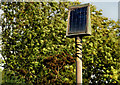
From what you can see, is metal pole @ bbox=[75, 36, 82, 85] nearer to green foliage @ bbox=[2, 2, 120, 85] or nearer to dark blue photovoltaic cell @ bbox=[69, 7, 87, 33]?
dark blue photovoltaic cell @ bbox=[69, 7, 87, 33]

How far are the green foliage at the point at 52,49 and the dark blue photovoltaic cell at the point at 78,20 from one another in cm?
514

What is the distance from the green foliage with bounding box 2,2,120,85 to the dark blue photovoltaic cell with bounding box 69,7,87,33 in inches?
202

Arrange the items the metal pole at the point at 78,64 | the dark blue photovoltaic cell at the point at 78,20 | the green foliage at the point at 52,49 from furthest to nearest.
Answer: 1. the green foliage at the point at 52,49
2. the dark blue photovoltaic cell at the point at 78,20
3. the metal pole at the point at 78,64

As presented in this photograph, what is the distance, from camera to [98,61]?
9.92 meters

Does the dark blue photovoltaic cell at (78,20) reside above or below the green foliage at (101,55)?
above

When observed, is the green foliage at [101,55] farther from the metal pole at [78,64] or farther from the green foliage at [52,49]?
the metal pole at [78,64]

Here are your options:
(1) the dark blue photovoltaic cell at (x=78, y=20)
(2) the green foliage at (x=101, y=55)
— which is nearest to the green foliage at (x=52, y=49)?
(2) the green foliage at (x=101, y=55)

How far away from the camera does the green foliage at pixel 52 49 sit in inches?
383

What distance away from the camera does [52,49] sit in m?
9.70

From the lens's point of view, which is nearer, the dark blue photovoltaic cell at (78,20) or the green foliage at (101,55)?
the dark blue photovoltaic cell at (78,20)

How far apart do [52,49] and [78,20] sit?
210 inches

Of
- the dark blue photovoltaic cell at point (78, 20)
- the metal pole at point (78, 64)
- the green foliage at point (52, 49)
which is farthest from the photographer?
the green foliage at point (52, 49)

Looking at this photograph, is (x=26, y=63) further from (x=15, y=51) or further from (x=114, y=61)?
(x=114, y=61)

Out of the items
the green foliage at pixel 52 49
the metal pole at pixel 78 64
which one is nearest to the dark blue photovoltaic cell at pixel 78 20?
the metal pole at pixel 78 64
